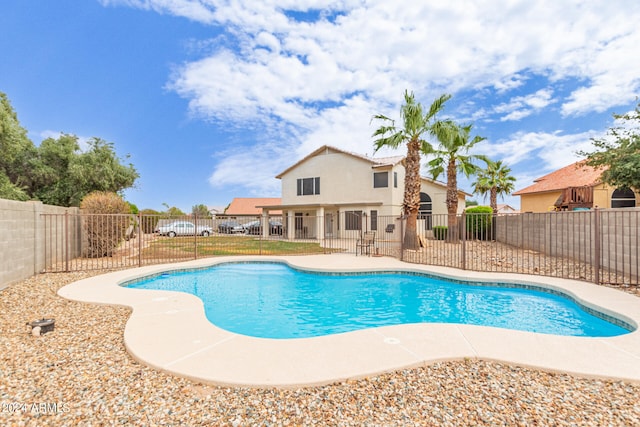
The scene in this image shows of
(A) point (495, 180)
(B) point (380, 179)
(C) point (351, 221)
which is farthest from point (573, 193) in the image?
(C) point (351, 221)

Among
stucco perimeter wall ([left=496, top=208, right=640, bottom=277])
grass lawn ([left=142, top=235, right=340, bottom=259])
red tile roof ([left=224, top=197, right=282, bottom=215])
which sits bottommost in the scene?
grass lawn ([left=142, top=235, right=340, bottom=259])

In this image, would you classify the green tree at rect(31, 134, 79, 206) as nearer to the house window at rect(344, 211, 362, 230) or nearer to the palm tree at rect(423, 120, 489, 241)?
the house window at rect(344, 211, 362, 230)

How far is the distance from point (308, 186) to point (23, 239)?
18.2 meters

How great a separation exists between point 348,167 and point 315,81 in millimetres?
9500

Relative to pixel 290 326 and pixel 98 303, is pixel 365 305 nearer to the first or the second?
pixel 290 326

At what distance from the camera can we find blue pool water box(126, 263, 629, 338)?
219 inches

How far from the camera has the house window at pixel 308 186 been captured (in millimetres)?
23772

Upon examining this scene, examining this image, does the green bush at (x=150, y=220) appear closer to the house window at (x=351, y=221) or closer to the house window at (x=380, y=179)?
the house window at (x=351, y=221)

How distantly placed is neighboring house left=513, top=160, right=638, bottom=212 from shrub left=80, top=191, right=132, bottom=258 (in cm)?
2062

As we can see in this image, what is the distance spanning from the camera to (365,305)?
6.94 metres

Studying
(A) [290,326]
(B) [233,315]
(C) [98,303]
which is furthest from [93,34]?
(A) [290,326]

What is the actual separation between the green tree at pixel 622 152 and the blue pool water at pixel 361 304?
7.11m

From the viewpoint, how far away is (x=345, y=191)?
22547mm

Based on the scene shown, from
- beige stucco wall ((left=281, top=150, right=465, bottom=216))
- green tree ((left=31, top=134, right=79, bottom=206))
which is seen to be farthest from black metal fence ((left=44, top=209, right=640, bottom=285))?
green tree ((left=31, top=134, right=79, bottom=206))
